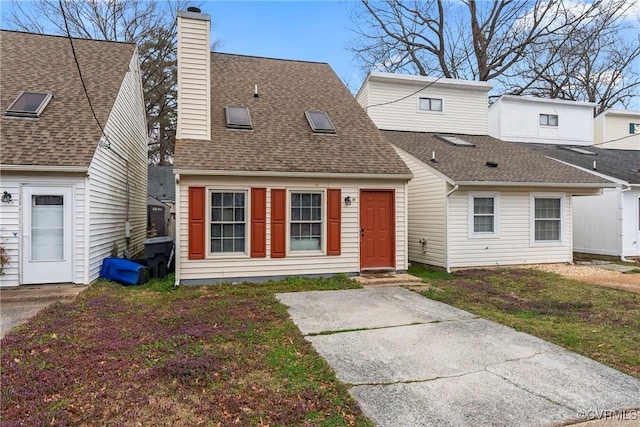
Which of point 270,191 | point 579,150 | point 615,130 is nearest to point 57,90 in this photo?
point 270,191

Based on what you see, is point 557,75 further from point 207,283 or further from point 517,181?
point 207,283

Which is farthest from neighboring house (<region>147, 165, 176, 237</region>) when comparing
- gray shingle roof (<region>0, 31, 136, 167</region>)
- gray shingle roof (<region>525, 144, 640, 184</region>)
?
gray shingle roof (<region>525, 144, 640, 184</region>)

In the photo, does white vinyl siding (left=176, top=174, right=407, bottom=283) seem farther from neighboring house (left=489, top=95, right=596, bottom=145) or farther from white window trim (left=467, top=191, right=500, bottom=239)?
neighboring house (left=489, top=95, right=596, bottom=145)

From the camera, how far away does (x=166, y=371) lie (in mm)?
3674

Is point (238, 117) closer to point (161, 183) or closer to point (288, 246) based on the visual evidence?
point (288, 246)

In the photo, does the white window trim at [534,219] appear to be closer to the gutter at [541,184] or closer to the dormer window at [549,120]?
the gutter at [541,184]

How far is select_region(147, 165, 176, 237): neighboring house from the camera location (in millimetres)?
15780

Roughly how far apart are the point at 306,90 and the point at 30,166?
716 cm

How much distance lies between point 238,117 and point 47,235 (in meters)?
4.77

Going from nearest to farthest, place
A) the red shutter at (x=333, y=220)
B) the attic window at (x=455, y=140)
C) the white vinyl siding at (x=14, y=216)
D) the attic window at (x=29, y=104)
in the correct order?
the white vinyl siding at (x=14, y=216) < the attic window at (x=29, y=104) < the red shutter at (x=333, y=220) < the attic window at (x=455, y=140)

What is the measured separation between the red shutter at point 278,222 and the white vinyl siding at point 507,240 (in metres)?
4.42

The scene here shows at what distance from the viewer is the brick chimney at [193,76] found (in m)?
8.54

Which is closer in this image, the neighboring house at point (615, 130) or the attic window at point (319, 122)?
the attic window at point (319, 122)

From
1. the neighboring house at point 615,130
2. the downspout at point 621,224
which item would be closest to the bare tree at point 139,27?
the downspout at point 621,224
